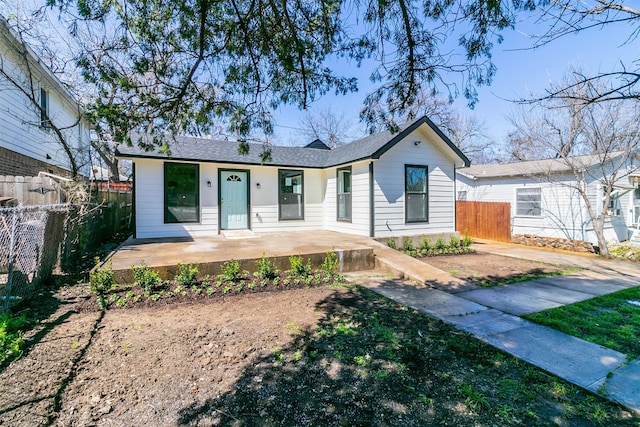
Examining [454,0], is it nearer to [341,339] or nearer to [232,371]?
[341,339]

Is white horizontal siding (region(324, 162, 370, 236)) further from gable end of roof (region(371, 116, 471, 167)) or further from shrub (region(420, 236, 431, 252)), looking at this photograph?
shrub (region(420, 236, 431, 252))

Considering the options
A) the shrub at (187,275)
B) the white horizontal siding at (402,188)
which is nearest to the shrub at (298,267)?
the shrub at (187,275)

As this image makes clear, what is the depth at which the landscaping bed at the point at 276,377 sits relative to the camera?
2260 mm

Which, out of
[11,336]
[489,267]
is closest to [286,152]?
[489,267]

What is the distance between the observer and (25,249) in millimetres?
4609

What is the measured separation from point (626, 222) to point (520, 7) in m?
14.7

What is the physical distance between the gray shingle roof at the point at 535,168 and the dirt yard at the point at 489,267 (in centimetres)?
424

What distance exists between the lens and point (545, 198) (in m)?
12.4

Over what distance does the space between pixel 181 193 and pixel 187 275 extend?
488 centimetres

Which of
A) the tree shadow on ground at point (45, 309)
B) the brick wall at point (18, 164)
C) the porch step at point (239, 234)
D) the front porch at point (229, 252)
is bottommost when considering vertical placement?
the tree shadow on ground at point (45, 309)

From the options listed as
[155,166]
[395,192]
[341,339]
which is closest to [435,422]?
[341,339]

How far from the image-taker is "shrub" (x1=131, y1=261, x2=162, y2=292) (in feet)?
16.4

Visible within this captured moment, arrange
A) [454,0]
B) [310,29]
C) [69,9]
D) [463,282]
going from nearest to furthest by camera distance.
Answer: [69,9] < [454,0] < [310,29] < [463,282]

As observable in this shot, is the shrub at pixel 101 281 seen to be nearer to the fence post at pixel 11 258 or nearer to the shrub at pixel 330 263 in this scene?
the fence post at pixel 11 258
